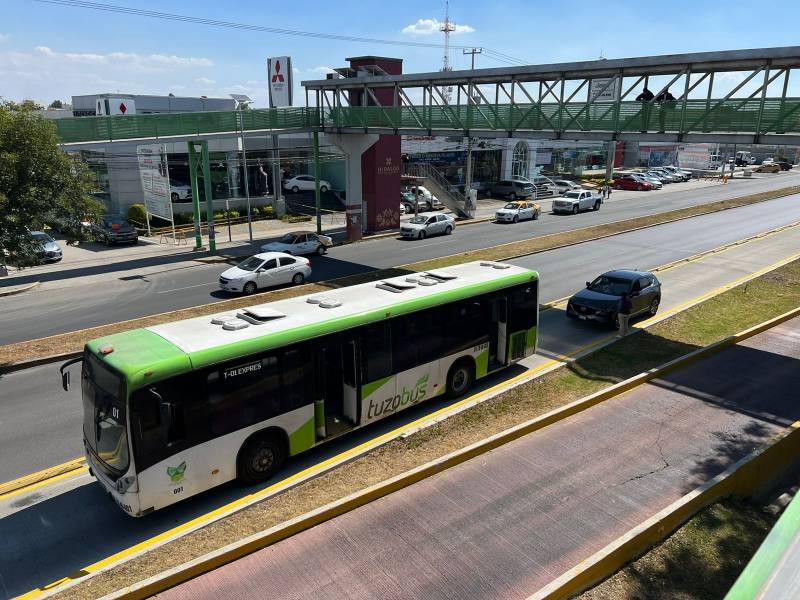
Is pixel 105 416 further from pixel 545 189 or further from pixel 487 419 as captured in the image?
pixel 545 189

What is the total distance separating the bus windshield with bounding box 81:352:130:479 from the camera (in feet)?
28.4

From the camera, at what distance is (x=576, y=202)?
48438 millimetres

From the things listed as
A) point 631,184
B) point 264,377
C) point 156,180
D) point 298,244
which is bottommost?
point 298,244

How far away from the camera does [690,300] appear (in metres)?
21.7

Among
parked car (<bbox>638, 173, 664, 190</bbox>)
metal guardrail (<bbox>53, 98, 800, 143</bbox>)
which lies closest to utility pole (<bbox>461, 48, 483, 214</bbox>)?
metal guardrail (<bbox>53, 98, 800, 143</bbox>)

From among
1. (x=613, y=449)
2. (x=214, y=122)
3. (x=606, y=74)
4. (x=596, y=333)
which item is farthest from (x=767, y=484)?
(x=214, y=122)

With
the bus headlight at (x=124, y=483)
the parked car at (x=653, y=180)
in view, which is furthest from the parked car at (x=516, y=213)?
the bus headlight at (x=124, y=483)

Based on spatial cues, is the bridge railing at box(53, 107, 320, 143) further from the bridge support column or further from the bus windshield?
the bus windshield

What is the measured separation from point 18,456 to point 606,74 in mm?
22383

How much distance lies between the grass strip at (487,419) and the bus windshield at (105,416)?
1.52 m

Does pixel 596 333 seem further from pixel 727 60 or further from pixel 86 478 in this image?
pixel 86 478

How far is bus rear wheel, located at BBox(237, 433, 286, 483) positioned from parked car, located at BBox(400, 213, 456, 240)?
91.0 feet

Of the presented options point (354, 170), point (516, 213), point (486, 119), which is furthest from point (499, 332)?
point (516, 213)

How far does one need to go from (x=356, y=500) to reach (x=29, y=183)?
1320 centimetres
